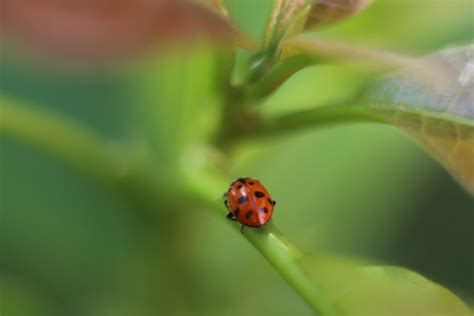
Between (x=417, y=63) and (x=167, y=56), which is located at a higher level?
(x=167, y=56)

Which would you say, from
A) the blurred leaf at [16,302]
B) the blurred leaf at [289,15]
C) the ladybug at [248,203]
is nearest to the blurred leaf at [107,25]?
the blurred leaf at [289,15]

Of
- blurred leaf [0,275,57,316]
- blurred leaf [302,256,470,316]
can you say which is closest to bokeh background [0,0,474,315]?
blurred leaf [0,275,57,316]

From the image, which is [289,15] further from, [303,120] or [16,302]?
[16,302]

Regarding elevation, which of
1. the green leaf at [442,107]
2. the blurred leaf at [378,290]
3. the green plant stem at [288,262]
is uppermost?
the green leaf at [442,107]

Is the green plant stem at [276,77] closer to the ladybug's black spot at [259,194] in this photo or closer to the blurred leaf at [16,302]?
the ladybug's black spot at [259,194]

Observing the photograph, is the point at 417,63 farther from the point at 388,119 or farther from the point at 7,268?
the point at 7,268

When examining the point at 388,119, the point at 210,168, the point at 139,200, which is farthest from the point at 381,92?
the point at 139,200

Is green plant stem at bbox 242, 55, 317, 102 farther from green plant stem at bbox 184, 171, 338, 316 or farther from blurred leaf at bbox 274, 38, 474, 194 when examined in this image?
green plant stem at bbox 184, 171, 338, 316
